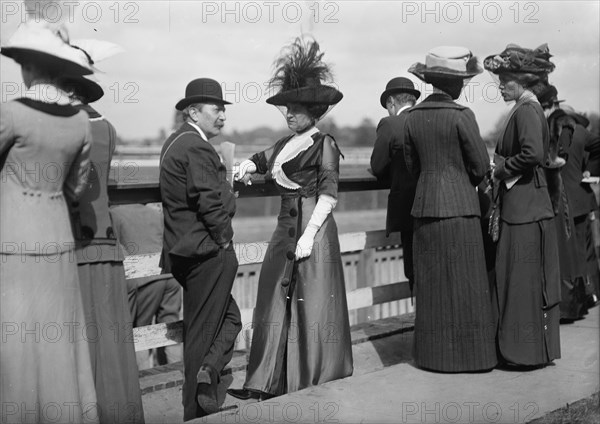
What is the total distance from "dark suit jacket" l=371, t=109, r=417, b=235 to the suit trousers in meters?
1.62

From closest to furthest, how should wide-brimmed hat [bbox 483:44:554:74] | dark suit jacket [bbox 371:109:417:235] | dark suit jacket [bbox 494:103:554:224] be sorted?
dark suit jacket [bbox 494:103:554:224] → wide-brimmed hat [bbox 483:44:554:74] → dark suit jacket [bbox 371:109:417:235]

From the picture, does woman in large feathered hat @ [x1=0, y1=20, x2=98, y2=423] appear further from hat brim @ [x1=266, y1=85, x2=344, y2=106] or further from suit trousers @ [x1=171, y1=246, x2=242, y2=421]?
hat brim @ [x1=266, y1=85, x2=344, y2=106]

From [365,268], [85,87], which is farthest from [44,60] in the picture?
[365,268]

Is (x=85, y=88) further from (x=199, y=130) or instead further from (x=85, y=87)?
(x=199, y=130)

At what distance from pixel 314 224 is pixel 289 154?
0.48 meters

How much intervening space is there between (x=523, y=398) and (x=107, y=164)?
110 inches

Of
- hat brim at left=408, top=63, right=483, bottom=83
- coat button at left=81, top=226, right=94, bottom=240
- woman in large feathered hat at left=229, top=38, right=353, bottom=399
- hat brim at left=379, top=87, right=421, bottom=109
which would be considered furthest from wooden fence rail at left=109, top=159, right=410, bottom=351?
hat brim at left=408, top=63, right=483, bottom=83

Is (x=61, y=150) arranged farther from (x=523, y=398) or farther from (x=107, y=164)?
(x=523, y=398)

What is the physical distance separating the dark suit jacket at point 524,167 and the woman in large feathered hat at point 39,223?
10.1 feet

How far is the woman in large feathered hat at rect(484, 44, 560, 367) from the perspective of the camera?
6488 mm

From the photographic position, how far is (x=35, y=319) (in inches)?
178

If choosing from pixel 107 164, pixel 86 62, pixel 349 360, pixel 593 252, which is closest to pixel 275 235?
pixel 349 360

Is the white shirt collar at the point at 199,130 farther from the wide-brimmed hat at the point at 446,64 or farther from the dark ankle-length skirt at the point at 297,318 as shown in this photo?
the wide-brimmed hat at the point at 446,64

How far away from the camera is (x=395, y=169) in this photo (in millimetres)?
7062
